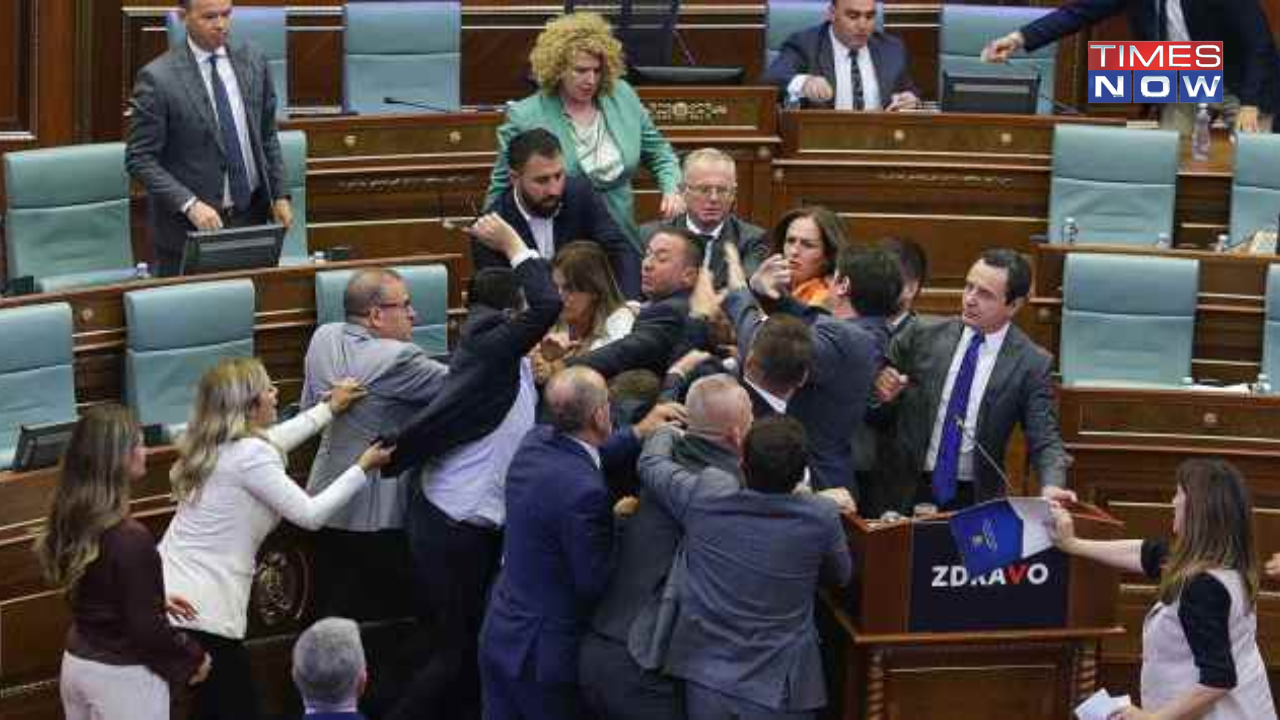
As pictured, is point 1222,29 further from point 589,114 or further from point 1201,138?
point 589,114

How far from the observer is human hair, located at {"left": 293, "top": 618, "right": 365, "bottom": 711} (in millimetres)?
4508

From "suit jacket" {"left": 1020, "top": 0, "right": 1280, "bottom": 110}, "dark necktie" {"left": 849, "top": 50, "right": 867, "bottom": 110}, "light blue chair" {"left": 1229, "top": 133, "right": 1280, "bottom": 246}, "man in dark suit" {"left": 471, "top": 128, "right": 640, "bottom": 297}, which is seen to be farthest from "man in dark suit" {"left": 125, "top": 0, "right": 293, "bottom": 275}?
"light blue chair" {"left": 1229, "top": 133, "right": 1280, "bottom": 246}

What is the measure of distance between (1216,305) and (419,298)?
249cm

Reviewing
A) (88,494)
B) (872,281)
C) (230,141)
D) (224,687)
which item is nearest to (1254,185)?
(872,281)

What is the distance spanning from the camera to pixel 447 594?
6.25 metres

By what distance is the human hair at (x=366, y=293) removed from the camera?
6.38 m

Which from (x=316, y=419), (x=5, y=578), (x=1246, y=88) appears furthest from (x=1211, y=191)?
(x=5, y=578)

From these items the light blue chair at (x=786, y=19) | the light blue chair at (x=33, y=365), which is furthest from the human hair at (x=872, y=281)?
the light blue chair at (x=786, y=19)

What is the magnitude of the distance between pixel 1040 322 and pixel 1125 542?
7.55 ft

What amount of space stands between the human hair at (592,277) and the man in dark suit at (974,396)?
0.71 meters

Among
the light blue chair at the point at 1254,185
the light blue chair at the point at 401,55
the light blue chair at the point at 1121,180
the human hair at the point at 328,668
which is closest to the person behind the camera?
the human hair at the point at 328,668

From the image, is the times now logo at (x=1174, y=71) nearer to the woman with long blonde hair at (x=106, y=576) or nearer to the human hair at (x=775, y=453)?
the human hair at (x=775, y=453)

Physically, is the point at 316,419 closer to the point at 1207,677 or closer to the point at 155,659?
the point at 155,659

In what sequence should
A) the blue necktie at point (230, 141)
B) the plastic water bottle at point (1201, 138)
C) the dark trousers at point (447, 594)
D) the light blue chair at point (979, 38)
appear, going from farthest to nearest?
the light blue chair at point (979, 38)
the plastic water bottle at point (1201, 138)
the blue necktie at point (230, 141)
the dark trousers at point (447, 594)
